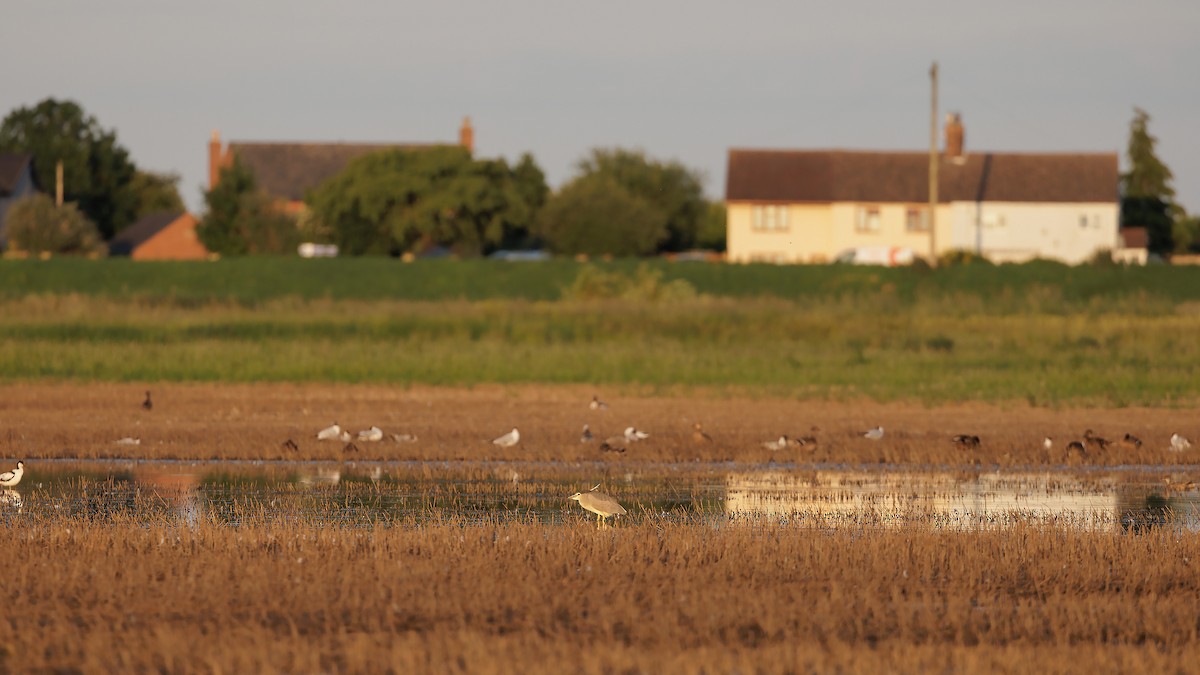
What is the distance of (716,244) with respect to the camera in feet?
348

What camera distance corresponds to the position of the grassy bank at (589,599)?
9.69 m

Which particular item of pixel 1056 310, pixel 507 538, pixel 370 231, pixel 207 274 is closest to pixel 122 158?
pixel 370 231

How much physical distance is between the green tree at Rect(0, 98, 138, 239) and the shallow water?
319 feet

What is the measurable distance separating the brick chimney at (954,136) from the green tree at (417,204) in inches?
877

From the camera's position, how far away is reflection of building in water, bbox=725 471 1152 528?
1623 cm

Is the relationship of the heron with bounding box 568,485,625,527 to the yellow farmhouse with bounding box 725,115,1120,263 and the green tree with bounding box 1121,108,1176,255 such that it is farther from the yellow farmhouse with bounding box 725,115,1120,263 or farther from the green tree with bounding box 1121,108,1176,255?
the green tree with bounding box 1121,108,1176,255

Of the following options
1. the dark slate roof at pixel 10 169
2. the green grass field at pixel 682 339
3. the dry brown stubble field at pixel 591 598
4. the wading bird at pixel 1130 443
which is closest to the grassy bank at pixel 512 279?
the green grass field at pixel 682 339

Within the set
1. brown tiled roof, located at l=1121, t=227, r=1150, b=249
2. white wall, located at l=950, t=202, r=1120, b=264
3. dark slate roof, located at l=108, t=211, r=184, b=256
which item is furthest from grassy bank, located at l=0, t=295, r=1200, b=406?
dark slate roof, located at l=108, t=211, r=184, b=256

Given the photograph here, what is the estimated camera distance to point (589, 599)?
11492 mm

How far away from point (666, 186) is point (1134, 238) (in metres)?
27.8

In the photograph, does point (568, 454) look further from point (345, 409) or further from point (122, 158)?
point (122, 158)

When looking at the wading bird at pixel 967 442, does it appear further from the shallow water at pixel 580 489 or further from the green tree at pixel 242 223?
the green tree at pixel 242 223

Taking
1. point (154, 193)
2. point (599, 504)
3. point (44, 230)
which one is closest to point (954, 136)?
point (44, 230)

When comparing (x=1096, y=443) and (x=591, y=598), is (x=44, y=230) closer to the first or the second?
(x=1096, y=443)
